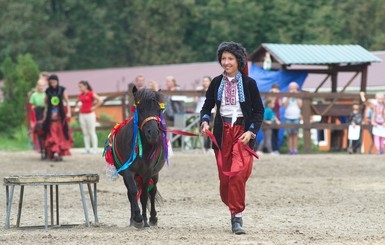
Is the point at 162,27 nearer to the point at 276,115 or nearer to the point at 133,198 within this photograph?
the point at 276,115

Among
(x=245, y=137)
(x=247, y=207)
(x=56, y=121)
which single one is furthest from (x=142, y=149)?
(x=56, y=121)

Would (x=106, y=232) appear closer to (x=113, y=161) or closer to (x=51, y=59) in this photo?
(x=113, y=161)

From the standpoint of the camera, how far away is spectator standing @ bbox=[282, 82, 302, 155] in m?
26.6

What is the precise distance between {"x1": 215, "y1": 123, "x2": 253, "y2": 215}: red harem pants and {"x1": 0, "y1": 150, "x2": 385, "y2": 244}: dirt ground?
1.08ft

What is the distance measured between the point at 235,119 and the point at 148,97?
3.16 ft

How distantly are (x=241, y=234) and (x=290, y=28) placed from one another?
5082cm

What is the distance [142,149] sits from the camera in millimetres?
11500

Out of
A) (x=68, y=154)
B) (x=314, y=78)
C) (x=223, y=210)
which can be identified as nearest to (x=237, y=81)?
(x=223, y=210)

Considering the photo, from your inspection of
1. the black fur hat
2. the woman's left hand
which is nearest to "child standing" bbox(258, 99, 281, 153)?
the black fur hat

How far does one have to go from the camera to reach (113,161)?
464 inches

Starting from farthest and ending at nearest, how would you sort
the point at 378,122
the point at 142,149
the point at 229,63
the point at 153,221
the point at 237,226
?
the point at 378,122 → the point at 153,221 → the point at 142,149 → the point at 229,63 → the point at 237,226

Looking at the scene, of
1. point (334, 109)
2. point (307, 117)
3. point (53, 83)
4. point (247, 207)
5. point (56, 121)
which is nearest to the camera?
point (247, 207)

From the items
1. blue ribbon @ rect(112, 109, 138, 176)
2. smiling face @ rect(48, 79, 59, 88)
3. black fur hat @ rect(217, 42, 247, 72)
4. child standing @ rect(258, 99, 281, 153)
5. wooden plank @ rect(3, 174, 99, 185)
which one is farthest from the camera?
child standing @ rect(258, 99, 281, 153)

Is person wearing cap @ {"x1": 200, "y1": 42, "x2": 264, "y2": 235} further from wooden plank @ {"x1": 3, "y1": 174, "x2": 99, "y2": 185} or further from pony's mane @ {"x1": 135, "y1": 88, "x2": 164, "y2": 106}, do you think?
wooden plank @ {"x1": 3, "y1": 174, "x2": 99, "y2": 185}
